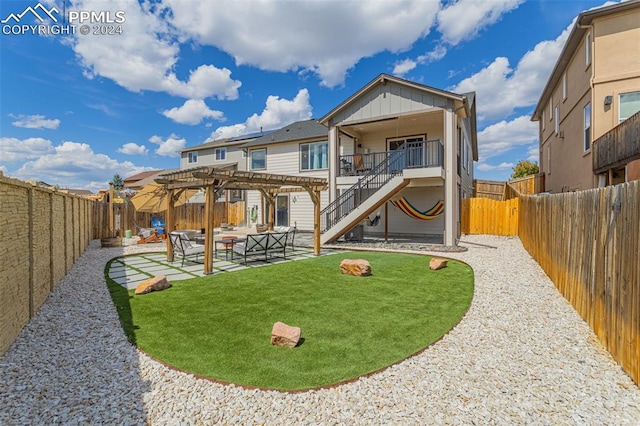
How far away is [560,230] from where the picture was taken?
20.6 ft

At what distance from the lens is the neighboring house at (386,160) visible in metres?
12.4

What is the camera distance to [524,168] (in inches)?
1610

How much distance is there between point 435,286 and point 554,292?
2276 mm

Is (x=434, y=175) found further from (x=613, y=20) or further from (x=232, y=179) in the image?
(x=613, y=20)

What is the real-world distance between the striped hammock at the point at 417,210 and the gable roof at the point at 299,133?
6386 millimetres

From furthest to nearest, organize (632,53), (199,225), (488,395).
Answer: (199,225)
(632,53)
(488,395)

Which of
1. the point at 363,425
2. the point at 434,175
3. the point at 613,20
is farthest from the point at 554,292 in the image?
the point at 613,20

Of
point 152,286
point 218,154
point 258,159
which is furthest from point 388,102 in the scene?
point 218,154

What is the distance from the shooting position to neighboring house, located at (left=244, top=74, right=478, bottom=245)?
40.8ft

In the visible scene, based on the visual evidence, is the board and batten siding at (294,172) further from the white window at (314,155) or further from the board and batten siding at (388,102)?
the board and batten siding at (388,102)

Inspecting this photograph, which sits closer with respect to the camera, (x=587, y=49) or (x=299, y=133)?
(x=587, y=49)

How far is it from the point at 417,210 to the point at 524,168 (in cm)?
3459

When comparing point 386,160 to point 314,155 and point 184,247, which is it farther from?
point 184,247

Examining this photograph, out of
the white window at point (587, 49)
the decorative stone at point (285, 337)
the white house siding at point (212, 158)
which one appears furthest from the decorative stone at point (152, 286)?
the white house siding at point (212, 158)
